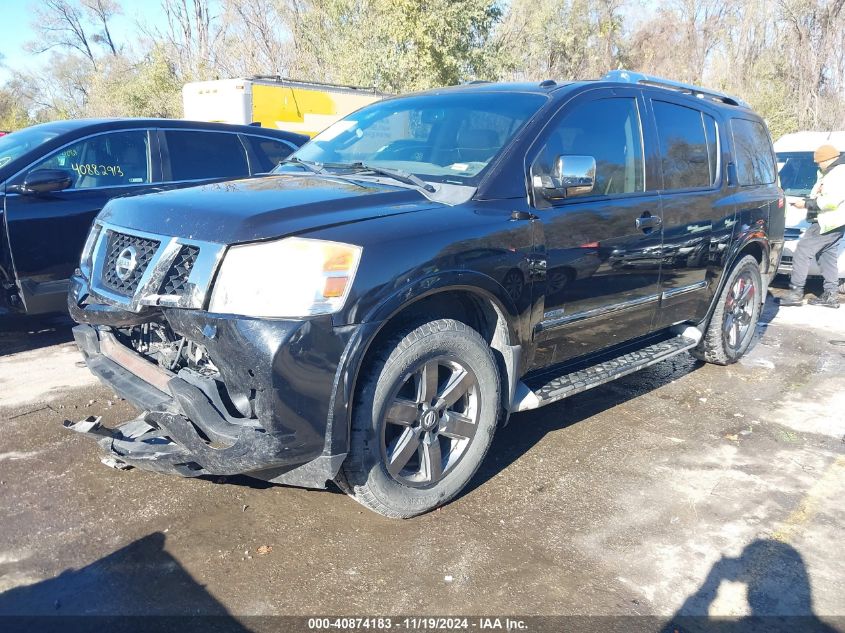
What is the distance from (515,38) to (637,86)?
24.3 m

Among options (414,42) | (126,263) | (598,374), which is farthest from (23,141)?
(414,42)

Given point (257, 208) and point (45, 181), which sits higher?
point (45, 181)

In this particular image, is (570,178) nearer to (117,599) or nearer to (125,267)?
(125,267)

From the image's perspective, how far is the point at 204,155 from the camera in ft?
21.2

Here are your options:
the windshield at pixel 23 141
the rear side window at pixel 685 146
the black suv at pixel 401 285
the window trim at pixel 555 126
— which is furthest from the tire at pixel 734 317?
the windshield at pixel 23 141

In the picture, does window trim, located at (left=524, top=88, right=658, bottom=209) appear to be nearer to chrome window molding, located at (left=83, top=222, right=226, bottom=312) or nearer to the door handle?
the door handle

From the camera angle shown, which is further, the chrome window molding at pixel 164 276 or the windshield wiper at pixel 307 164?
the windshield wiper at pixel 307 164

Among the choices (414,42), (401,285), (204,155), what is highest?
(414,42)

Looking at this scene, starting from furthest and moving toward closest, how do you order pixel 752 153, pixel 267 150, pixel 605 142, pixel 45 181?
pixel 267 150 < pixel 752 153 < pixel 45 181 < pixel 605 142

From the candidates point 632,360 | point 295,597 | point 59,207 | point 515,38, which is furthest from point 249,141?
point 515,38

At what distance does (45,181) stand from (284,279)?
3.64 m

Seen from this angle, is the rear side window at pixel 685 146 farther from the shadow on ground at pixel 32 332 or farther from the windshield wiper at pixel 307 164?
the shadow on ground at pixel 32 332

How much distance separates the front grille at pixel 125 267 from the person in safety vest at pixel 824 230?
7717 millimetres

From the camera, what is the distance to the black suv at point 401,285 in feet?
8.69
